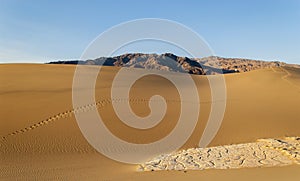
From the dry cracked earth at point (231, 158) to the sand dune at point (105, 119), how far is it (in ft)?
1.78

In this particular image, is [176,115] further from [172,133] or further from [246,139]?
[246,139]

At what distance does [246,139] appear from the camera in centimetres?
1392

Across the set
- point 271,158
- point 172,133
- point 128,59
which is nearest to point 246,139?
point 172,133

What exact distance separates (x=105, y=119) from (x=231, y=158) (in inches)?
303

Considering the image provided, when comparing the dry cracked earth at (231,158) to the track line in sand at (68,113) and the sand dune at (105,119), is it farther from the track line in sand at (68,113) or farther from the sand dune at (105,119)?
the track line in sand at (68,113)

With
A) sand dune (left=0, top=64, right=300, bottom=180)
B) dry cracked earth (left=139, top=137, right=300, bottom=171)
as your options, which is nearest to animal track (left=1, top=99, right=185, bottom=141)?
sand dune (left=0, top=64, right=300, bottom=180)

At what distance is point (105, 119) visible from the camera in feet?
52.7

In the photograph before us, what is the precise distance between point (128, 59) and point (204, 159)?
8015cm

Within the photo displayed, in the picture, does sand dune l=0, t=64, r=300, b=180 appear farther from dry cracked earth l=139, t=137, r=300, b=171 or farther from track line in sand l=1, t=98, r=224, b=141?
dry cracked earth l=139, t=137, r=300, b=171

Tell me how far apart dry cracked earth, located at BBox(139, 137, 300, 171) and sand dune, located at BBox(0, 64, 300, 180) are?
1.78ft

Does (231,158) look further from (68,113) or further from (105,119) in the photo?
(68,113)

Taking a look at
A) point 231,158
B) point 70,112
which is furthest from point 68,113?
point 231,158

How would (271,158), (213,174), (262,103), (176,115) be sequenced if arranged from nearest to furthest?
1. (213,174)
2. (271,158)
3. (176,115)
4. (262,103)

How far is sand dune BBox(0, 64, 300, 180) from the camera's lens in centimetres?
903
